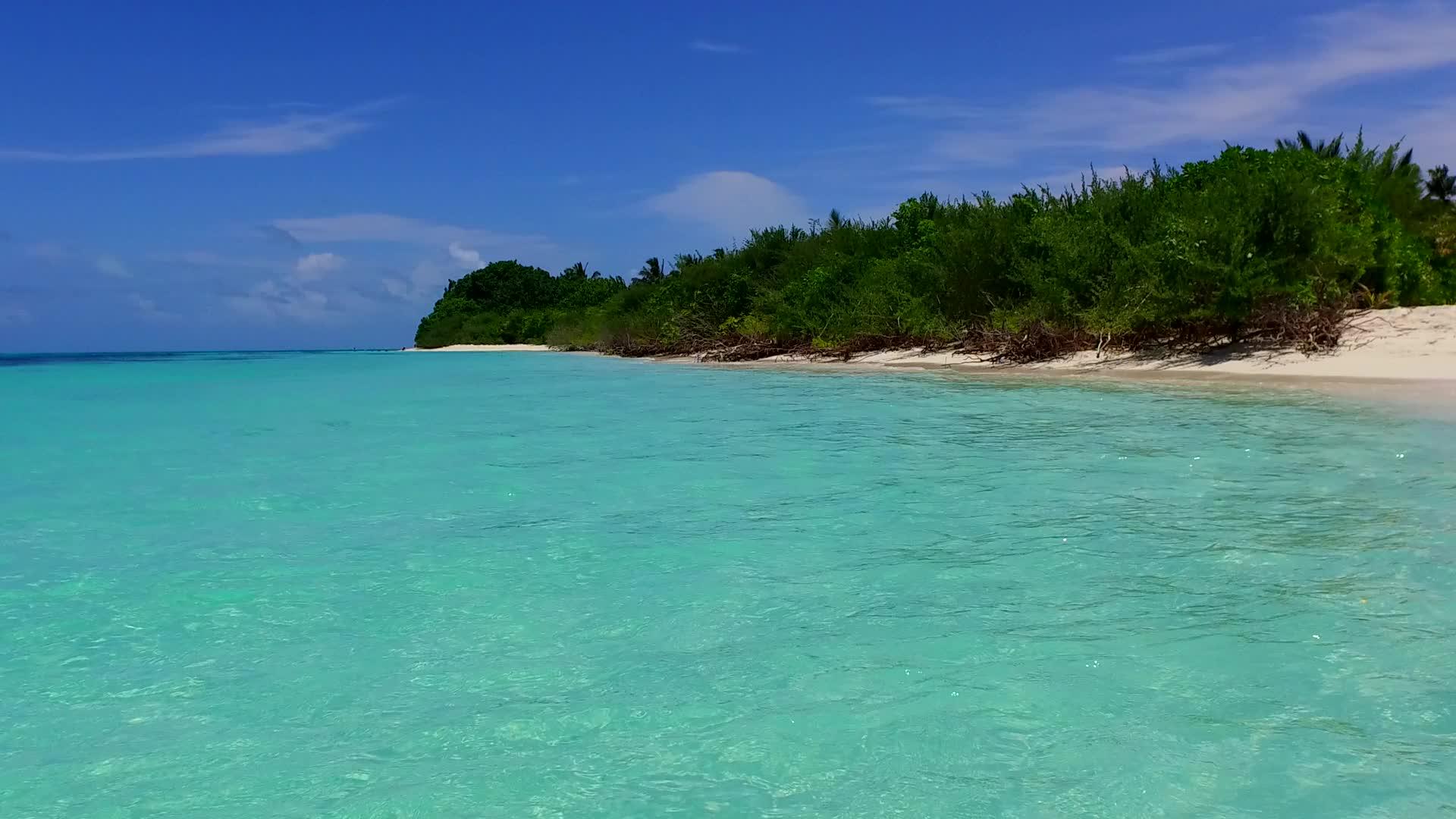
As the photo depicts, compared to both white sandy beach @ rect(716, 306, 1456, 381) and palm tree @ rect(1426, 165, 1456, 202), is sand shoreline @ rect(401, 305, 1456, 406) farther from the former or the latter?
palm tree @ rect(1426, 165, 1456, 202)

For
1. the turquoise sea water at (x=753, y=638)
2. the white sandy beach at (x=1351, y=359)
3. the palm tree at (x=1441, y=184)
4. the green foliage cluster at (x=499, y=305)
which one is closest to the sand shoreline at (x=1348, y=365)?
the white sandy beach at (x=1351, y=359)

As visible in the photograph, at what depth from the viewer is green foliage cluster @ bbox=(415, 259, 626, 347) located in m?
76.4

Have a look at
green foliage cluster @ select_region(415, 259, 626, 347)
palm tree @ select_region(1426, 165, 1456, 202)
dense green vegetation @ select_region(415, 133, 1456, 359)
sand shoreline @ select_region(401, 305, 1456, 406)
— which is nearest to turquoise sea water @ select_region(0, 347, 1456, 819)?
sand shoreline @ select_region(401, 305, 1456, 406)

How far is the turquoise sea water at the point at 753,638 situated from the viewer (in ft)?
8.42

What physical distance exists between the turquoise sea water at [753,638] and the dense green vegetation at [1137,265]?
10.0 metres

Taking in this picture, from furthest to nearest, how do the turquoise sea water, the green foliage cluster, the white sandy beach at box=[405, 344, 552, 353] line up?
the green foliage cluster < the white sandy beach at box=[405, 344, 552, 353] < the turquoise sea water

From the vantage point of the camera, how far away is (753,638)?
12.1 ft

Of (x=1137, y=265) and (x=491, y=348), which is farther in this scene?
(x=491, y=348)

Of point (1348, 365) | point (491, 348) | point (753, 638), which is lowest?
point (753, 638)

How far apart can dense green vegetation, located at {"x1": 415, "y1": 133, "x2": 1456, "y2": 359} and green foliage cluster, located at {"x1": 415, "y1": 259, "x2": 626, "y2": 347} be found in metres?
42.5

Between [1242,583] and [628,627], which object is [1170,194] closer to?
[1242,583]

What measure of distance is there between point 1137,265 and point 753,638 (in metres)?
18.4

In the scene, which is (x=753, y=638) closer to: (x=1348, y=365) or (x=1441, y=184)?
(x=1348, y=365)

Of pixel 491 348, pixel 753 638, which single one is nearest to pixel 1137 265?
pixel 753 638
